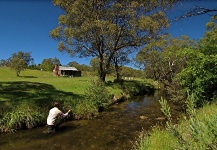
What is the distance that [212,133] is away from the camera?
13.2ft

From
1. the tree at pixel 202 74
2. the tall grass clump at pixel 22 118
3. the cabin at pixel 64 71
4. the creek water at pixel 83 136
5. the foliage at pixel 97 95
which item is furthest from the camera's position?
the cabin at pixel 64 71

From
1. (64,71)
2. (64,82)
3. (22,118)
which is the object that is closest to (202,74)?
(22,118)

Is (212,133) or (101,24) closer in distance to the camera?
(212,133)

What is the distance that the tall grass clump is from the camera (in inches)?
553

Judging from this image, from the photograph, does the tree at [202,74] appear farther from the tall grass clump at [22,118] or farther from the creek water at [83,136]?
the tall grass clump at [22,118]

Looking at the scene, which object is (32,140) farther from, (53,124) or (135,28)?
(135,28)

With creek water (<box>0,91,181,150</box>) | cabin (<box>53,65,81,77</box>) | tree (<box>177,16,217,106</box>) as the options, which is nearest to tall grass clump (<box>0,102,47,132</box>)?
creek water (<box>0,91,181,150</box>)

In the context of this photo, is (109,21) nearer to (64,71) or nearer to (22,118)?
(22,118)

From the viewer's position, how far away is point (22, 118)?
1474 centimetres

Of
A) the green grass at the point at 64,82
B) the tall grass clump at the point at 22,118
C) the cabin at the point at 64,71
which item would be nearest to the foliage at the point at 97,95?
the tall grass clump at the point at 22,118

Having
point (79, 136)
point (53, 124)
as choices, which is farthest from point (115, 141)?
point (53, 124)

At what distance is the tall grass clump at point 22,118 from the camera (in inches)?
553

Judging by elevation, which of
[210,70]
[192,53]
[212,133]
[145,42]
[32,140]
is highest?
[145,42]

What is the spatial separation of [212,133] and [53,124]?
1161cm
